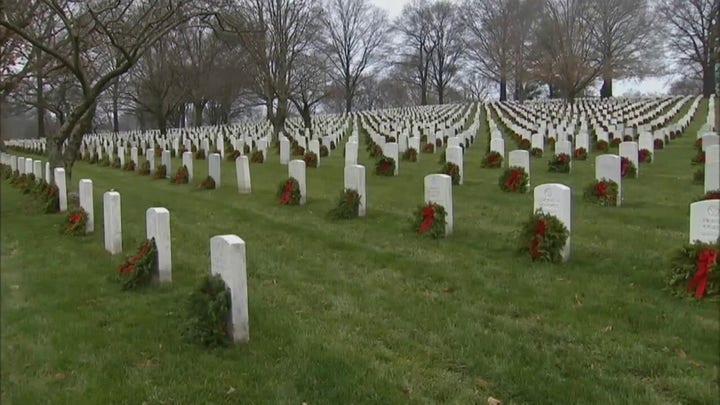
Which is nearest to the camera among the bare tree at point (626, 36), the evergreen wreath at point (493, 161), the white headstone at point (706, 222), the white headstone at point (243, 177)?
the white headstone at point (706, 222)

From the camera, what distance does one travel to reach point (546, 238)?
6.71 m

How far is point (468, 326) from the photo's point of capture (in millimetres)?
5008

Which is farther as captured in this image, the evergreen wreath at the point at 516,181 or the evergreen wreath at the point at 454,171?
the evergreen wreath at the point at 454,171

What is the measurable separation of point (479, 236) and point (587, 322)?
3.16m

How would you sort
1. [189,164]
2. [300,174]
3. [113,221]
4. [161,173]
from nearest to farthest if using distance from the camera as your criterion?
[113,221] → [300,174] → [189,164] → [161,173]

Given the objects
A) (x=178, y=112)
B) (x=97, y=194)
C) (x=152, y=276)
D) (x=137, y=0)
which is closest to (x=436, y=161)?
(x=97, y=194)

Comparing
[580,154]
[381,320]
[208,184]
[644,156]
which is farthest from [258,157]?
[381,320]

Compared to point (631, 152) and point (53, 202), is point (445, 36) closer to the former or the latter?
point (631, 152)

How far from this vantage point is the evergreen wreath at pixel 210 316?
473 cm

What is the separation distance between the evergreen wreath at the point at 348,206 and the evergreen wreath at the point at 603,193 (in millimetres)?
3677

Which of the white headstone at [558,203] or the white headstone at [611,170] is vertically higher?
the white headstone at [611,170]

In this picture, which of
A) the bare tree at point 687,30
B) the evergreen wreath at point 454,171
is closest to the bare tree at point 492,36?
the bare tree at point 687,30

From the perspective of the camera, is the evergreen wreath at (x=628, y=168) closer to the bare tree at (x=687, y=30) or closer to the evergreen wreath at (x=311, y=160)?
the evergreen wreath at (x=311, y=160)

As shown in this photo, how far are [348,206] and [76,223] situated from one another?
412 cm
